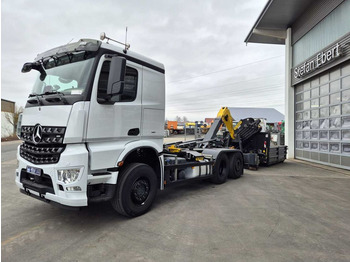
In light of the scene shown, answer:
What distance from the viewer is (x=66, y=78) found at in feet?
11.9

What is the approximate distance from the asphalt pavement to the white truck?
0.51 metres

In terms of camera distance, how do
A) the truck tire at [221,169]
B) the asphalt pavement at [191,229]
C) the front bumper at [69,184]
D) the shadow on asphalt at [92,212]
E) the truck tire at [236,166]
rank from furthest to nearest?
1. the truck tire at [236,166]
2. the truck tire at [221,169]
3. the shadow on asphalt at [92,212]
4. the front bumper at [69,184]
5. the asphalt pavement at [191,229]

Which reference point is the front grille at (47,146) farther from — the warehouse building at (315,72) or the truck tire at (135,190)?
the warehouse building at (315,72)

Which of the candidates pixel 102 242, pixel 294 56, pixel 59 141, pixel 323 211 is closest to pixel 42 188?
pixel 59 141

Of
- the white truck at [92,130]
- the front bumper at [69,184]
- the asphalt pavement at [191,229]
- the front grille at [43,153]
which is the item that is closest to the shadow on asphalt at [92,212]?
the asphalt pavement at [191,229]

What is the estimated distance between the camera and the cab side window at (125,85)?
3.49 metres

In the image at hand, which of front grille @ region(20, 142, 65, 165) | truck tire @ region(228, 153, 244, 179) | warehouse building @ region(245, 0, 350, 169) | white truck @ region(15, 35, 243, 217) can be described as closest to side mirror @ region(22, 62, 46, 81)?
white truck @ region(15, 35, 243, 217)

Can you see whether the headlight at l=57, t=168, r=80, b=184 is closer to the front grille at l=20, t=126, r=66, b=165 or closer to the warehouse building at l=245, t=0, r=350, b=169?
the front grille at l=20, t=126, r=66, b=165

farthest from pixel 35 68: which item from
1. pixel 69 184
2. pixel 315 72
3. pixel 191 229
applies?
pixel 315 72

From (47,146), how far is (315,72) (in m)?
12.1

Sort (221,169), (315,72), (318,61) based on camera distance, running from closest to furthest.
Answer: (221,169), (318,61), (315,72)

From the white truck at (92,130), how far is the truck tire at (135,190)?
2cm

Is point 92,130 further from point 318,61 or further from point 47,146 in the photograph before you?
point 318,61

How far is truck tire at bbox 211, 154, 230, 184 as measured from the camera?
6516mm
